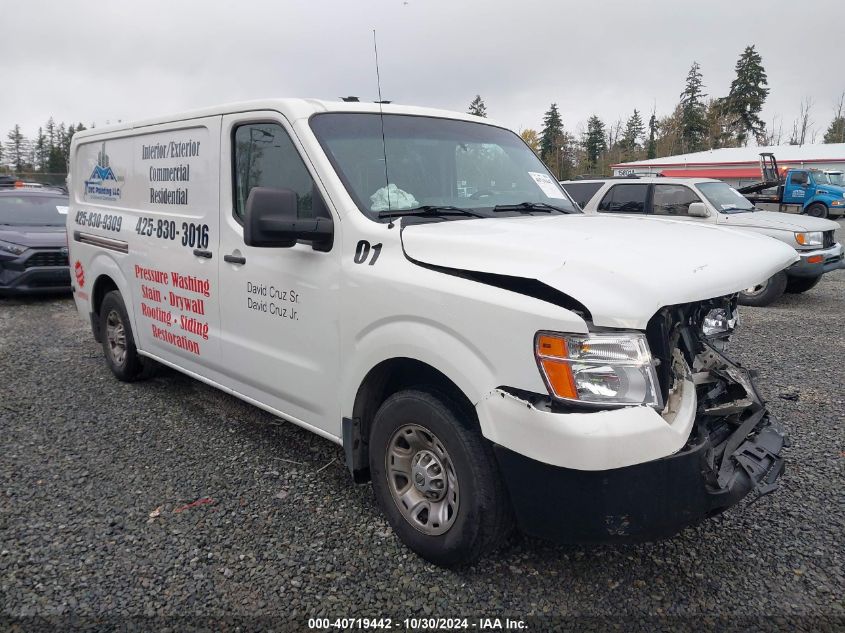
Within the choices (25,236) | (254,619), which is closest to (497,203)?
(254,619)

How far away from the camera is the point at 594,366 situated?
227cm

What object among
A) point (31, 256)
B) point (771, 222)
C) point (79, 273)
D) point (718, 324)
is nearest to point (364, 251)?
point (718, 324)

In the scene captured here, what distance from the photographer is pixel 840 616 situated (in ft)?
8.42

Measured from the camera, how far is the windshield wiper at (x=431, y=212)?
3.12 meters

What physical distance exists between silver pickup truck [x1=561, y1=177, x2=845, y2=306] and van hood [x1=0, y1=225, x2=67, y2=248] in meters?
7.59

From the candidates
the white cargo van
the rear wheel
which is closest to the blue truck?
the rear wheel

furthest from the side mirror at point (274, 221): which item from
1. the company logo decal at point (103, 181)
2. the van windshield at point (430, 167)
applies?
the company logo decal at point (103, 181)

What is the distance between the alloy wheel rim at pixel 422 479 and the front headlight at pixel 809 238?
8.08 m

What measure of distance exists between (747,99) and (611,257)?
72.5 metres

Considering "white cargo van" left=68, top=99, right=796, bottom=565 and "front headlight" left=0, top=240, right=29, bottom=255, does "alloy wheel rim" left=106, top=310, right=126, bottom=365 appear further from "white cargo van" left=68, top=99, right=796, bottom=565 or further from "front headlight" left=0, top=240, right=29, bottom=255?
"front headlight" left=0, top=240, right=29, bottom=255

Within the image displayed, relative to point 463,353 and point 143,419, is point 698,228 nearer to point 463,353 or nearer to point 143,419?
point 463,353

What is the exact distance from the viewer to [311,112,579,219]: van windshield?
3.23 m

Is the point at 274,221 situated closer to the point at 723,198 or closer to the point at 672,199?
the point at 672,199

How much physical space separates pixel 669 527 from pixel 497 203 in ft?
6.15
